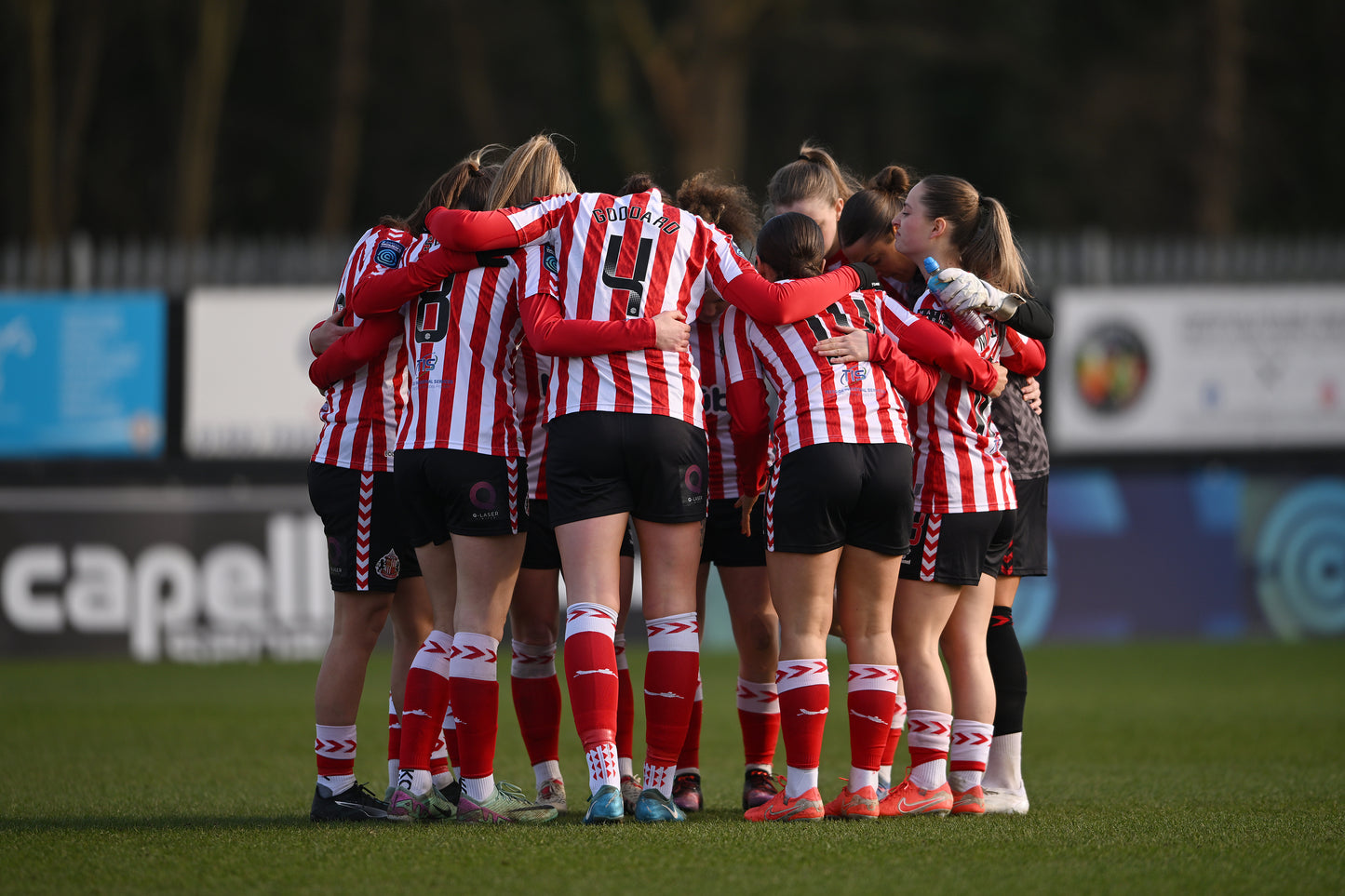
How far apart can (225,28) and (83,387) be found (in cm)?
1107

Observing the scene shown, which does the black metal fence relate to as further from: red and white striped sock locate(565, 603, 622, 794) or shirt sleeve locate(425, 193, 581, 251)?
red and white striped sock locate(565, 603, 622, 794)

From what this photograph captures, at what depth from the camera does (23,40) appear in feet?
63.2

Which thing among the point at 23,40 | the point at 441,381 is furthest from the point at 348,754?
the point at 23,40

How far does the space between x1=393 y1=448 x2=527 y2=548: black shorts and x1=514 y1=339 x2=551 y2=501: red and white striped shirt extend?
122 mm

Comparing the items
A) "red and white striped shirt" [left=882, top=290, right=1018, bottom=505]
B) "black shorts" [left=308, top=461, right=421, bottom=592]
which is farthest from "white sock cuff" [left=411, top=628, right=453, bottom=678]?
"red and white striped shirt" [left=882, top=290, right=1018, bottom=505]

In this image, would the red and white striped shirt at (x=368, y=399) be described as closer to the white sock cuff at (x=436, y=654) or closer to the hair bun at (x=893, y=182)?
the white sock cuff at (x=436, y=654)

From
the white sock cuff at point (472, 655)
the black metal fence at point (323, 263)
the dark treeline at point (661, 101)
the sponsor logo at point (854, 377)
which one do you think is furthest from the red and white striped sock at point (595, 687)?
the dark treeline at point (661, 101)

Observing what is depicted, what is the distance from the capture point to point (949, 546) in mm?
4395

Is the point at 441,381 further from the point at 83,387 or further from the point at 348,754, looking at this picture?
the point at 83,387

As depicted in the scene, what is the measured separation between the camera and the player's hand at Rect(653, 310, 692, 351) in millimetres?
4133

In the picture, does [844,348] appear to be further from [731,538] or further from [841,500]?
[731,538]

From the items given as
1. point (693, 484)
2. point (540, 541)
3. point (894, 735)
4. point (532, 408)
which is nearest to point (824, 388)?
point (693, 484)

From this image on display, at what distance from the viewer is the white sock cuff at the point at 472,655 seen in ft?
13.9

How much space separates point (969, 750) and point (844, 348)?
1343 millimetres
